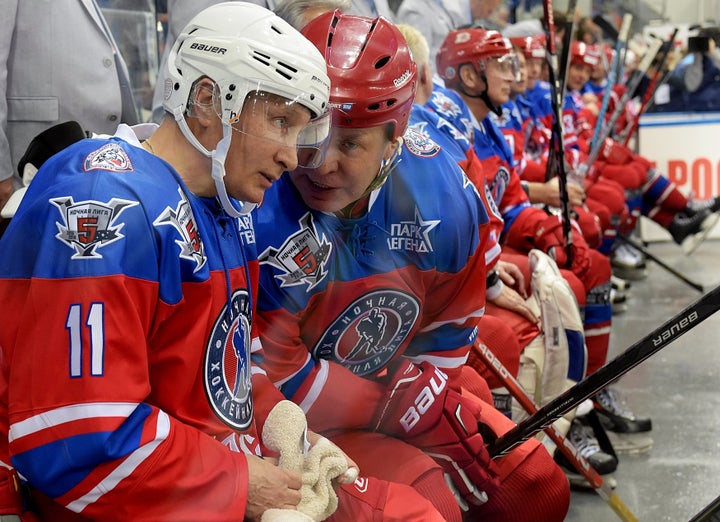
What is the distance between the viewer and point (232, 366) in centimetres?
143

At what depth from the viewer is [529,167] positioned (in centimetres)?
464

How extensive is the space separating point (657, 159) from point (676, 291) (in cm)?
187

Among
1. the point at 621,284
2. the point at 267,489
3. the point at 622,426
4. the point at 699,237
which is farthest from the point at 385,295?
the point at 699,237

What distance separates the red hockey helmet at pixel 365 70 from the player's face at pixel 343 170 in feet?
0.08

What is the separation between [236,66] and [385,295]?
0.69m

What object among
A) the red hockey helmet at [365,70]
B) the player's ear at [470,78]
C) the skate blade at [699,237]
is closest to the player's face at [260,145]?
the red hockey helmet at [365,70]

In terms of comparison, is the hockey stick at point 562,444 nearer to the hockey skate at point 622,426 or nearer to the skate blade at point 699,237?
the hockey skate at point 622,426

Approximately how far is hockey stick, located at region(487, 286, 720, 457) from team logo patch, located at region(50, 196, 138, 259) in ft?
2.87

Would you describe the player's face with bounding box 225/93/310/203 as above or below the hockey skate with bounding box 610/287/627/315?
above

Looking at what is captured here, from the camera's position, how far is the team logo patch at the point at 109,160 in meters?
1.26

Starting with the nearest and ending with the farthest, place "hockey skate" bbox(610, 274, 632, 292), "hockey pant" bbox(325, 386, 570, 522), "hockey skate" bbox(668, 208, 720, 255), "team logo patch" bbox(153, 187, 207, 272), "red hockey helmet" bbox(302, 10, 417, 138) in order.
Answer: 1. "team logo patch" bbox(153, 187, 207, 272)
2. "red hockey helmet" bbox(302, 10, 417, 138)
3. "hockey pant" bbox(325, 386, 570, 522)
4. "hockey skate" bbox(610, 274, 632, 292)
5. "hockey skate" bbox(668, 208, 720, 255)

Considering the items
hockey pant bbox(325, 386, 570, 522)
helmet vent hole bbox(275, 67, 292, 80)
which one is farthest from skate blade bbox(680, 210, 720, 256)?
helmet vent hole bbox(275, 67, 292, 80)

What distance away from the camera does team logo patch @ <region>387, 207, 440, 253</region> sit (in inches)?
77.0

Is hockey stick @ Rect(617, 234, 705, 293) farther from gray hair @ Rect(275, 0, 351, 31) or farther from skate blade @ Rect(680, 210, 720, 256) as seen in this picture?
gray hair @ Rect(275, 0, 351, 31)
